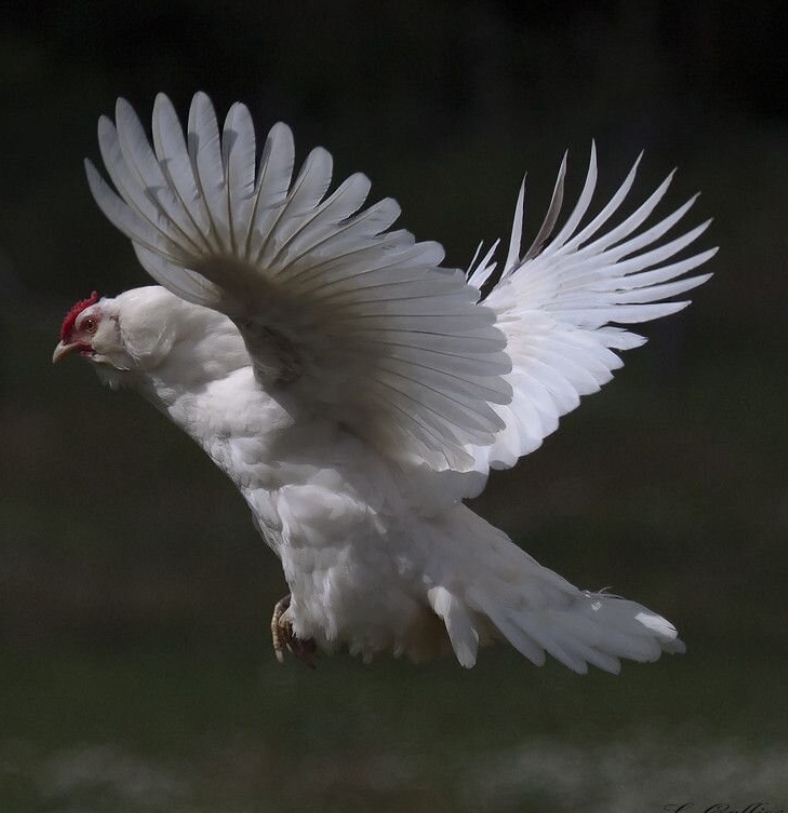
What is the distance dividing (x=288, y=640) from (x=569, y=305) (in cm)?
108

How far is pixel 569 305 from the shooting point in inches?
159

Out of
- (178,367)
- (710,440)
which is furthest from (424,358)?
(710,440)

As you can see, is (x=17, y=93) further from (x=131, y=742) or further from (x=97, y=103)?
(x=131, y=742)

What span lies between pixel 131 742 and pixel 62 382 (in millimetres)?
4950

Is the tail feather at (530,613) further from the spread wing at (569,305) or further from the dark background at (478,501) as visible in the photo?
the dark background at (478,501)

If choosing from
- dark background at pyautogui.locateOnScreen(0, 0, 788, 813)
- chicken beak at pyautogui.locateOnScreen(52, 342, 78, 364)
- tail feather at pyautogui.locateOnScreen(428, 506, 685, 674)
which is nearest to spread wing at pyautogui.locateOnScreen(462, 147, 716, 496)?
tail feather at pyautogui.locateOnScreen(428, 506, 685, 674)

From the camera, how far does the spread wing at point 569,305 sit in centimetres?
374

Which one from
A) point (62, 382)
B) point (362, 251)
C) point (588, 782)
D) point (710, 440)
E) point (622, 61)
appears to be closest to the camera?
point (362, 251)

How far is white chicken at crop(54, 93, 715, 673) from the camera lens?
2945mm

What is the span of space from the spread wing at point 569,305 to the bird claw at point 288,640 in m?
0.59

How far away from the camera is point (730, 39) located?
15633mm

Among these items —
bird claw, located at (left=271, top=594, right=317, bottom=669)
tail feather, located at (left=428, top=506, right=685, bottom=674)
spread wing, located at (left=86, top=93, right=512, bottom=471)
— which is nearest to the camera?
spread wing, located at (left=86, top=93, right=512, bottom=471)

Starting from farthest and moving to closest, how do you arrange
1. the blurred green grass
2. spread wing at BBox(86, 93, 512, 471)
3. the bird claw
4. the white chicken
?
the blurred green grass → the bird claw → the white chicken → spread wing at BBox(86, 93, 512, 471)

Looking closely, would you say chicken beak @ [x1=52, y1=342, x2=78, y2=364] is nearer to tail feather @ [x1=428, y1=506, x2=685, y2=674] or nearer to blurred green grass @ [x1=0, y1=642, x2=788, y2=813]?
tail feather @ [x1=428, y1=506, x2=685, y2=674]
